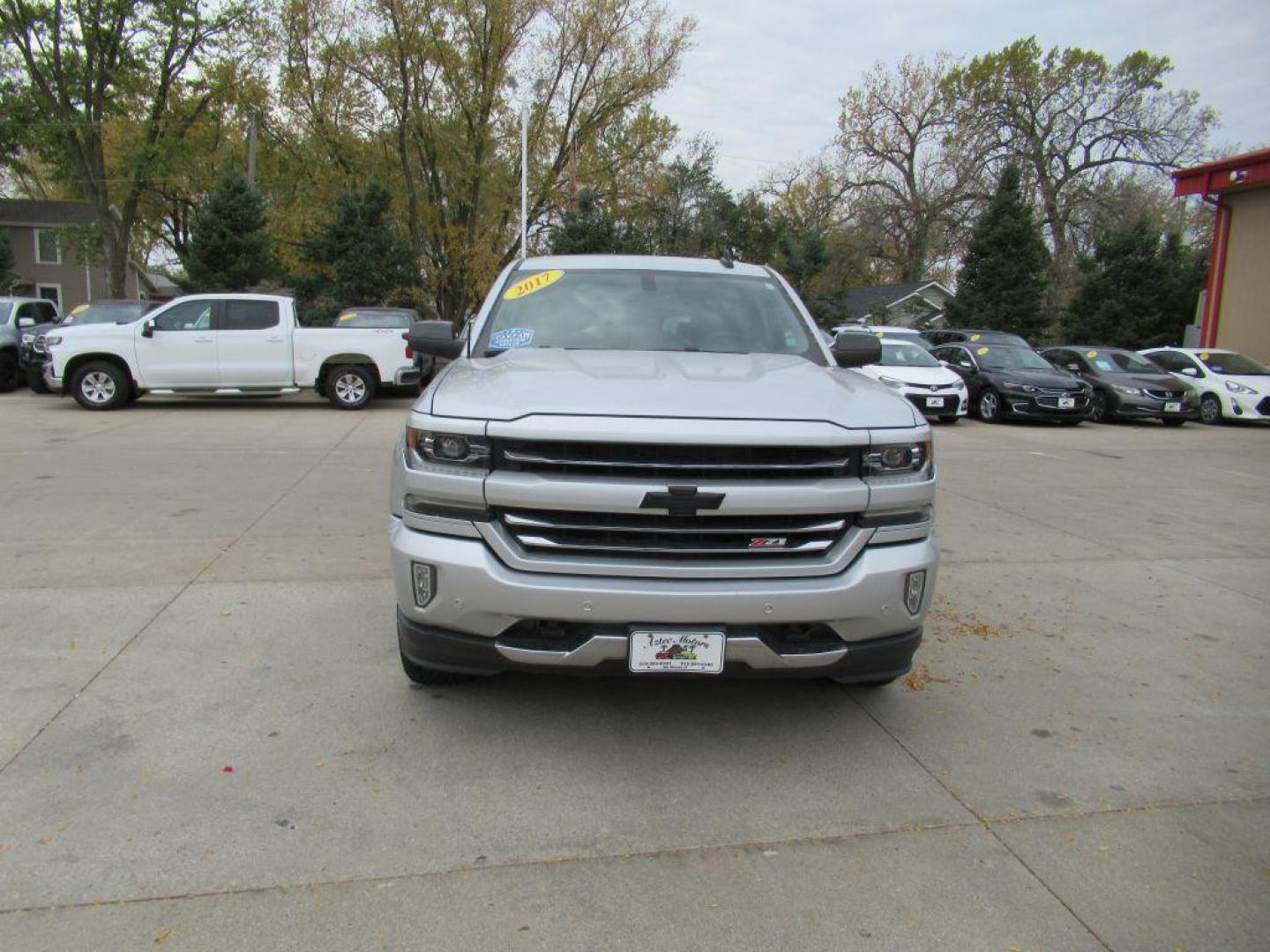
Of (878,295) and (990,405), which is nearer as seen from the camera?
(990,405)

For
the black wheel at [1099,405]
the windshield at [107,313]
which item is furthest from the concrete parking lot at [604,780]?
the windshield at [107,313]

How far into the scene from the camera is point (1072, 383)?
56.0 feet

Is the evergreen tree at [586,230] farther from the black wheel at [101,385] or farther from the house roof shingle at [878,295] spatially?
the black wheel at [101,385]

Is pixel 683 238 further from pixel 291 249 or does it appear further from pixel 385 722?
pixel 385 722

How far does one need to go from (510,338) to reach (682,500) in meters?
1.75

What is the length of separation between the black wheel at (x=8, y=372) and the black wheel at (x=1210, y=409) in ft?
75.1

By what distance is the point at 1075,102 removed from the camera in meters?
43.2

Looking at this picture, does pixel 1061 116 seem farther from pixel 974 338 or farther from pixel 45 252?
pixel 45 252

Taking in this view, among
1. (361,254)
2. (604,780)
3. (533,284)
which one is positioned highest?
(361,254)

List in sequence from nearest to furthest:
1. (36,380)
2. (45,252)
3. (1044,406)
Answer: (36,380), (1044,406), (45,252)

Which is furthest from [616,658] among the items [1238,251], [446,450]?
[1238,251]

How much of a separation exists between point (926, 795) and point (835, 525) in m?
1.02

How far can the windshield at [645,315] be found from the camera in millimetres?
4617

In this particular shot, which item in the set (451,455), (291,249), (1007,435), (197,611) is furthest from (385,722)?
(291,249)
